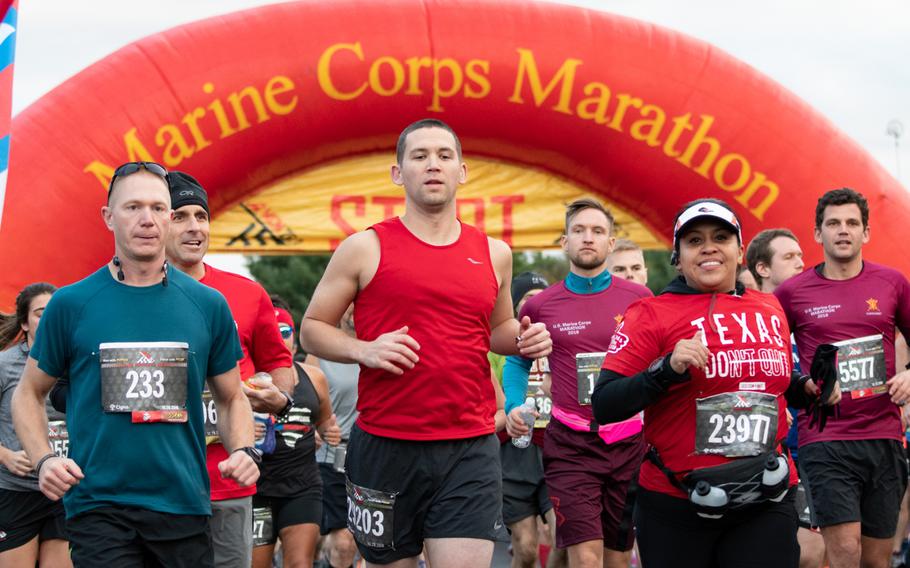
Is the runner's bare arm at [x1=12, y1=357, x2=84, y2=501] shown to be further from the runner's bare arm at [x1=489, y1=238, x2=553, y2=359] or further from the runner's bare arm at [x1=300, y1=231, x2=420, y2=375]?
the runner's bare arm at [x1=489, y1=238, x2=553, y2=359]

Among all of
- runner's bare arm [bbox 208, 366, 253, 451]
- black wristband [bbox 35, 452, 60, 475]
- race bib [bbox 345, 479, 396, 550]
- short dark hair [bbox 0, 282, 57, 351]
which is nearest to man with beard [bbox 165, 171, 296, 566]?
race bib [bbox 345, 479, 396, 550]

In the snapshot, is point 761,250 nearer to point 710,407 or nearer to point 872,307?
point 872,307

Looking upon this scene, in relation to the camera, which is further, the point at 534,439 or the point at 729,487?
the point at 534,439

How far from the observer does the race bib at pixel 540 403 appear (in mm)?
8586

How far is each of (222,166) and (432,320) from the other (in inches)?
278

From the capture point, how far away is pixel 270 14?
449 inches

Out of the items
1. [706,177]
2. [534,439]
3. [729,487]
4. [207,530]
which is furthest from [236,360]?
[706,177]

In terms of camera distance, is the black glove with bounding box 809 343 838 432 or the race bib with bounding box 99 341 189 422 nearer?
the race bib with bounding box 99 341 189 422

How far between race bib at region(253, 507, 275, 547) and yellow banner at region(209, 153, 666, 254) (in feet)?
16.7

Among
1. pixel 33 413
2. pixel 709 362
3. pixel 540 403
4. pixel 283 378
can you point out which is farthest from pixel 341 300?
pixel 540 403

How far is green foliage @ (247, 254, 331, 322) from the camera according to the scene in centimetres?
4766

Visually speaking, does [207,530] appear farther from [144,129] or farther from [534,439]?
[144,129]

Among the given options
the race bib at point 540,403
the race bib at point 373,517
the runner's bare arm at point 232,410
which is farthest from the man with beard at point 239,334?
the race bib at point 540,403

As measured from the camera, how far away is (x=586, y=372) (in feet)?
22.8
